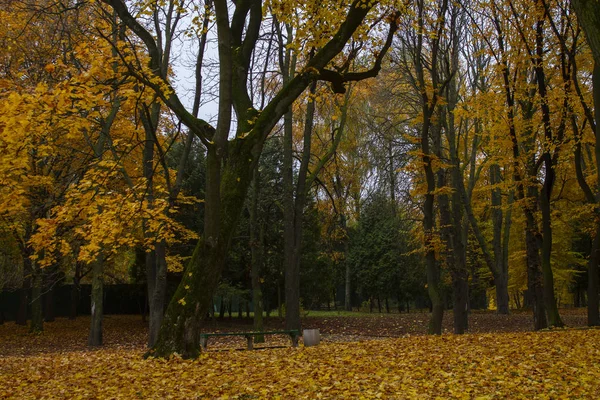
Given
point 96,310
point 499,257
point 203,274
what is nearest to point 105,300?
point 96,310

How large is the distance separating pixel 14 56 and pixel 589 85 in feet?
55.7

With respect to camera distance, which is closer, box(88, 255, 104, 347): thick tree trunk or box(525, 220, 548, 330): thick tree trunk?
box(525, 220, 548, 330): thick tree trunk

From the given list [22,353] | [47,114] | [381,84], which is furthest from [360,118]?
[47,114]

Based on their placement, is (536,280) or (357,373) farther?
(536,280)

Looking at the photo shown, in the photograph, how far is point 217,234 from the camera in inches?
319

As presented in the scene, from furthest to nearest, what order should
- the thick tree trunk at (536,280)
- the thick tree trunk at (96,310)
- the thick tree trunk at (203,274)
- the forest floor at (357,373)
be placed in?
the thick tree trunk at (96,310), the thick tree trunk at (536,280), the thick tree trunk at (203,274), the forest floor at (357,373)

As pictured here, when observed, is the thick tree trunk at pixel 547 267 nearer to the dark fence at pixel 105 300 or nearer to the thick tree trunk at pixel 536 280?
the thick tree trunk at pixel 536 280

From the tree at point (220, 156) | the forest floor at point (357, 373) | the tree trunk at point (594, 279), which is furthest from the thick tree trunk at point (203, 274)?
the tree trunk at point (594, 279)

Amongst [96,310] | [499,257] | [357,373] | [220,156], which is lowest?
[357,373]

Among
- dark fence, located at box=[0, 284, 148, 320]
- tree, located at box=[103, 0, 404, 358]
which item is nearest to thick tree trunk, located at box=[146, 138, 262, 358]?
tree, located at box=[103, 0, 404, 358]

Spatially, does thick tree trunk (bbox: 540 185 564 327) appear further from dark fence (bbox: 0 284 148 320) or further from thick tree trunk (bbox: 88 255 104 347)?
dark fence (bbox: 0 284 148 320)

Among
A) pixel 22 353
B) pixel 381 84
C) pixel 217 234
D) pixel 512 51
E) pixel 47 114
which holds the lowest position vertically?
pixel 22 353

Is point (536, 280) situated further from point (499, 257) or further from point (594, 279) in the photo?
point (499, 257)

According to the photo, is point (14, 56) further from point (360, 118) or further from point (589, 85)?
point (589, 85)
